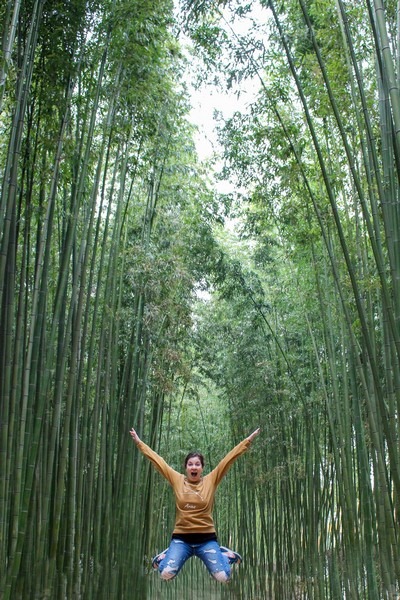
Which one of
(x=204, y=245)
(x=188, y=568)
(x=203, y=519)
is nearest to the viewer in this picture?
(x=203, y=519)

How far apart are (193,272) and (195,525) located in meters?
4.92

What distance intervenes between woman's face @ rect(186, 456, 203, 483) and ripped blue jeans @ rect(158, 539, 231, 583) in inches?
13.1

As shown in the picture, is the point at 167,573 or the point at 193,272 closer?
the point at 167,573

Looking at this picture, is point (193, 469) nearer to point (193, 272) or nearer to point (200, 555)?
point (200, 555)

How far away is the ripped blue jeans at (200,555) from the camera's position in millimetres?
3428

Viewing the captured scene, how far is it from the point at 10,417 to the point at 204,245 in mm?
5051

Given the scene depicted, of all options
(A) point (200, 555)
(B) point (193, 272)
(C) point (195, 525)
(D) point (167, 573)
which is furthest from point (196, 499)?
(B) point (193, 272)

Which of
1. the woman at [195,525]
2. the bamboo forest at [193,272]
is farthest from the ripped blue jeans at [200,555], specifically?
the bamboo forest at [193,272]

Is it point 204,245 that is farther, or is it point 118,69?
point 204,245

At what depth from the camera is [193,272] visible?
8.21 meters

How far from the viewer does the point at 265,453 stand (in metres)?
8.71

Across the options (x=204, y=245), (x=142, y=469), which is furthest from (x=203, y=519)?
(x=204, y=245)

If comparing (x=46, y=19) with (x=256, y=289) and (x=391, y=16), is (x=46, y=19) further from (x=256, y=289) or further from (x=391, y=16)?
(x=256, y=289)

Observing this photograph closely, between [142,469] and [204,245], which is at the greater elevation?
[204,245]
